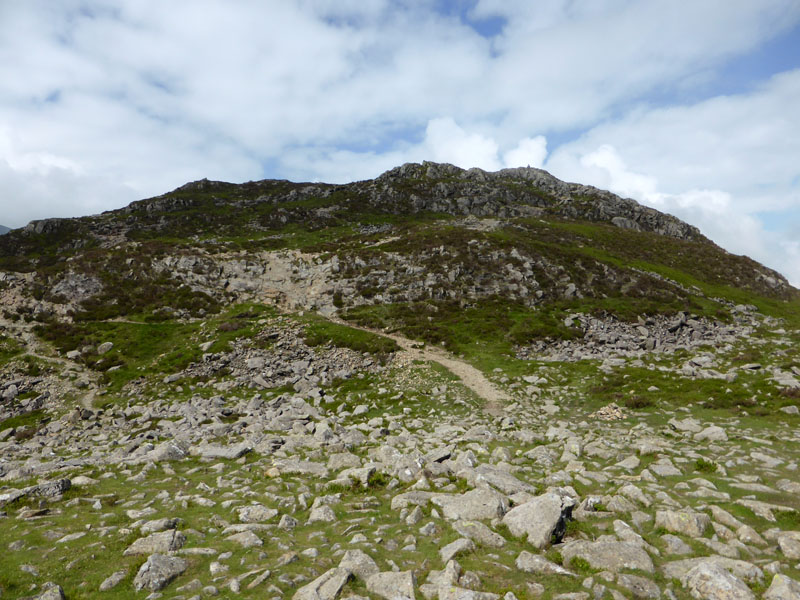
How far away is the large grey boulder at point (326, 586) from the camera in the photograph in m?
7.71

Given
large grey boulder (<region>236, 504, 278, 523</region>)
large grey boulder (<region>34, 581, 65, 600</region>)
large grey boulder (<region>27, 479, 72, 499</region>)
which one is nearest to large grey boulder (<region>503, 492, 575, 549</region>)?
large grey boulder (<region>236, 504, 278, 523</region>)

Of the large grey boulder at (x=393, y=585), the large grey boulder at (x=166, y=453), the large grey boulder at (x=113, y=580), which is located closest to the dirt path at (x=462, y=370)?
the large grey boulder at (x=166, y=453)

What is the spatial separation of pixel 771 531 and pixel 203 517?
1571 cm

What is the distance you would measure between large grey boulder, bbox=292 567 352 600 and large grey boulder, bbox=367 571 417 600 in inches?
23.0

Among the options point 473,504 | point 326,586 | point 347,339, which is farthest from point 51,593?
point 347,339

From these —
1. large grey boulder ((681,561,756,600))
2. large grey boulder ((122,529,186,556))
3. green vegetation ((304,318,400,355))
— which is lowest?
large grey boulder ((122,529,186,556))

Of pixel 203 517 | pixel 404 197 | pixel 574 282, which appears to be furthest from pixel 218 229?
pixel 203 517

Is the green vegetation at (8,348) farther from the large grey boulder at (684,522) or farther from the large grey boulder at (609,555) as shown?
the large grey boulder at (684,522)

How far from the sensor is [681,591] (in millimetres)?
7863

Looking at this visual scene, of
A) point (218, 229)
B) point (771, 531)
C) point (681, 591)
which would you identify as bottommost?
point (681, 591)

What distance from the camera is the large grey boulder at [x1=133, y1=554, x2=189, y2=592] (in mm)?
8297

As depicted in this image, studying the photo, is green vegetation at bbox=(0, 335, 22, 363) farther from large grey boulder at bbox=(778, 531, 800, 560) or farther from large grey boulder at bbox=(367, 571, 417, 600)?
large grey boulder at bbox=(778, 531, 800, 560)

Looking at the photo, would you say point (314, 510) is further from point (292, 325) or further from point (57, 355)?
point (57, 355)

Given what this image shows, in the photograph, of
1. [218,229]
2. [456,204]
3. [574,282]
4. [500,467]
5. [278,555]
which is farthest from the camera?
[456,204]
